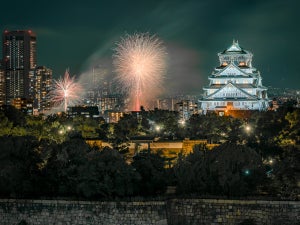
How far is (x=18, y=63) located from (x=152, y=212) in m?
111

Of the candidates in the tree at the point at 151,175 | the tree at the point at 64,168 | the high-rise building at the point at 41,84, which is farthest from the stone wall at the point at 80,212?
the high-rise building at the point at 41,84

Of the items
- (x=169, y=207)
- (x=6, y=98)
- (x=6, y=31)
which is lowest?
(x=169, y=207)

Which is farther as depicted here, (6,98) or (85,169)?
(6,98)

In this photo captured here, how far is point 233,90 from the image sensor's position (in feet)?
162

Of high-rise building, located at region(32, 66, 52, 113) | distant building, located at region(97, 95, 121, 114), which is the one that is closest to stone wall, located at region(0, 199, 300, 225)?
distant building, located at region(97, 95, 121, 114)

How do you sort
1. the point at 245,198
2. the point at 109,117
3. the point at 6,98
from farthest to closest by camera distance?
the point at 6,98, the point at 109,117, the point at 245,198

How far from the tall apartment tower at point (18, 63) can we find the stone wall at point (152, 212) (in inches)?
3997

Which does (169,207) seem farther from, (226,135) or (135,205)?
(226,135)

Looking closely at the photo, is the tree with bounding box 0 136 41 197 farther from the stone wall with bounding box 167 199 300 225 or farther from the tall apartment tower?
the tall apartment tower

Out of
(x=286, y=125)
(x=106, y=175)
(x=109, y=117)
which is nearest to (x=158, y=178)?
(x=106, y=175)

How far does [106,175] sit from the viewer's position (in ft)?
60.1

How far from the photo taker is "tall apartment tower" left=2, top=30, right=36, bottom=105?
120m

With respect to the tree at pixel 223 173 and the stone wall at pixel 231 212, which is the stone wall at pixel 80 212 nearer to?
the stone wall at pixel 231 212

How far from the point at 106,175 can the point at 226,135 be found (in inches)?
628
